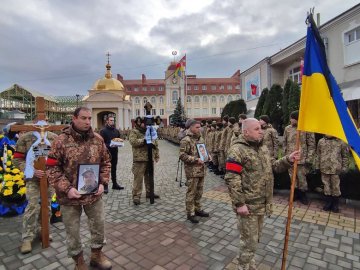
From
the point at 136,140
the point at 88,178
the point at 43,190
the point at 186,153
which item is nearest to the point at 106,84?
the point at 136,140

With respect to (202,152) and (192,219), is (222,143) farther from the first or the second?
(192,219)

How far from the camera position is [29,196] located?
3.94 metres

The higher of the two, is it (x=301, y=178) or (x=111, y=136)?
(x=111, y=136)

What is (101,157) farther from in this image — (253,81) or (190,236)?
(253,81)

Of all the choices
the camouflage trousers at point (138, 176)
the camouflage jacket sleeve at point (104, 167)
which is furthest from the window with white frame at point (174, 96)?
the camouflage jacket sleeve at point (104, 167)

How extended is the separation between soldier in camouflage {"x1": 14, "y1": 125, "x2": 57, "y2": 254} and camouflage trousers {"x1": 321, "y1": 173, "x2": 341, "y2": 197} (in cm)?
549

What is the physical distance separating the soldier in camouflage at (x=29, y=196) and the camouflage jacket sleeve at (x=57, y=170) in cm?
96

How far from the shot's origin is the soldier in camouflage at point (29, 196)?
12.5ft

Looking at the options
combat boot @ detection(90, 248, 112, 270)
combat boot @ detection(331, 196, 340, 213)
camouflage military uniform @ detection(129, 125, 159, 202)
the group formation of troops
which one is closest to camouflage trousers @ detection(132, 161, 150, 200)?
camouflage military uniform @ detection(129, 125, 159, 202)

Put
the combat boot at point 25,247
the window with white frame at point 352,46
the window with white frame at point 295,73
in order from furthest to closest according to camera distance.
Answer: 1. the window with white frame at point 295,73
2. the window with white frame at point 352,46
3. the combat boot at point 25,247

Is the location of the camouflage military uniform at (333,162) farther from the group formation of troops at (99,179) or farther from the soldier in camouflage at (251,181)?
the soldier in camouflage at (251,181)

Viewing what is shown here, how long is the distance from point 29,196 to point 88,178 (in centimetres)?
156

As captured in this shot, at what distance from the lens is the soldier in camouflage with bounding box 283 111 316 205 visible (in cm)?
571

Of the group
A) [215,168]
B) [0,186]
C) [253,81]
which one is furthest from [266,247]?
[253,81]
